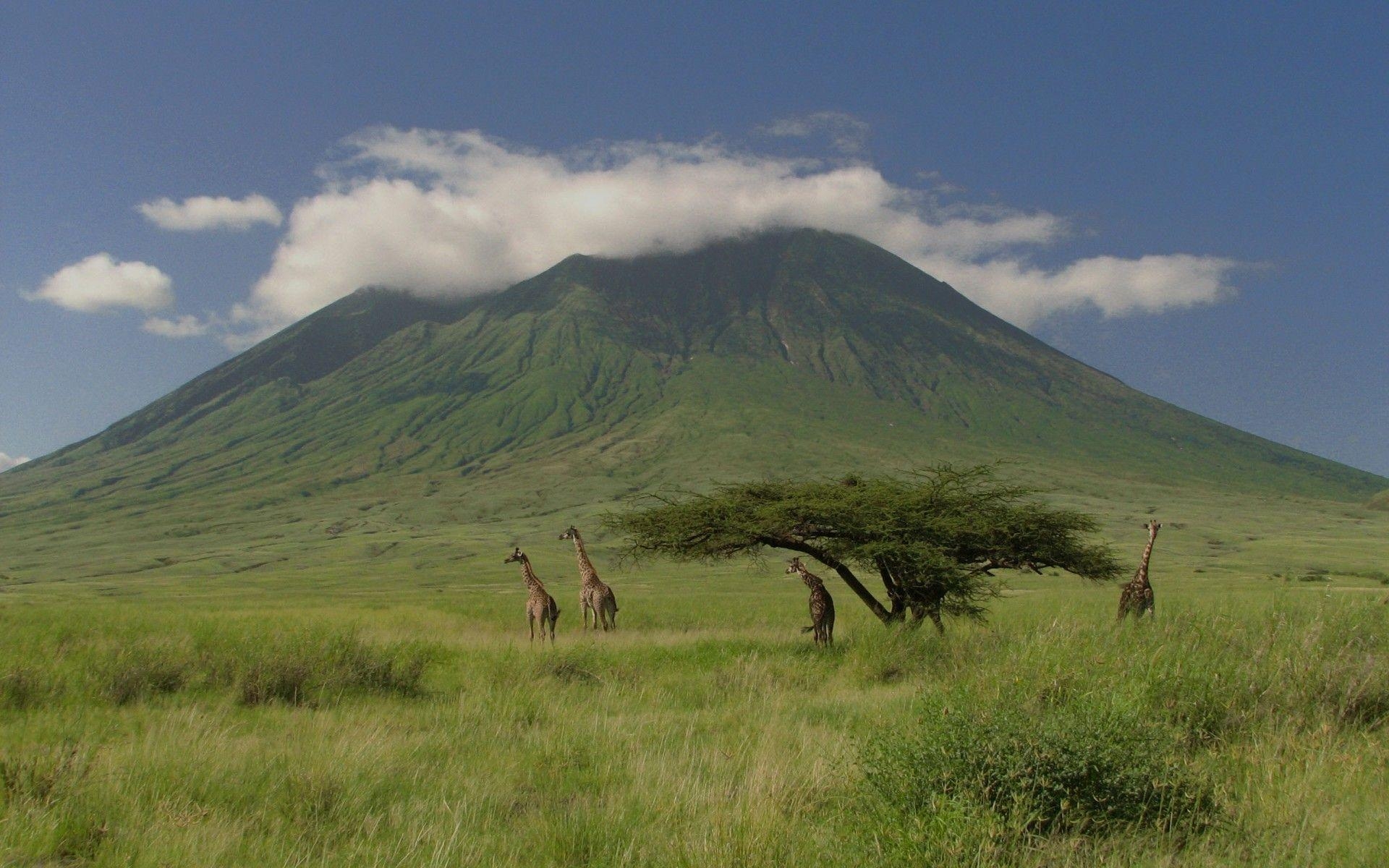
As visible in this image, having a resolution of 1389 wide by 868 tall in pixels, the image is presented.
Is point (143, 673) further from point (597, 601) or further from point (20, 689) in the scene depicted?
point (597, 601)

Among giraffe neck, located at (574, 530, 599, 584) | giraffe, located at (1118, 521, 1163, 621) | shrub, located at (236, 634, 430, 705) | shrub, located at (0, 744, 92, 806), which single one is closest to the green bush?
shrub, located at (0, 744, 92, 806)

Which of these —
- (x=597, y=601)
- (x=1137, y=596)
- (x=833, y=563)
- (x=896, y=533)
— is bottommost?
(x=597, y=601)

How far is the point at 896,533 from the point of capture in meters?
18.1

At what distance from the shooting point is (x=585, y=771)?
Result: 7.50 metres

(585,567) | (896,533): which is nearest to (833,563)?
(896,533)

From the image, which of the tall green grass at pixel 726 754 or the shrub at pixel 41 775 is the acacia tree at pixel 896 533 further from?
the shrub at pixel 41 775

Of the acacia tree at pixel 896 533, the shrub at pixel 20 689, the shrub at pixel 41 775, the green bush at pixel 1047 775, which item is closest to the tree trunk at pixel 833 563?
the acacia tree at pixel 896 533

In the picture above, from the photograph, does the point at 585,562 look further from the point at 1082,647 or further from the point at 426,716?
the point at 1082,647

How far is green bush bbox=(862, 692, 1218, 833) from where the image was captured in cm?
545

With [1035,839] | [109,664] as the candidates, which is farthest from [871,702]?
[109,664]

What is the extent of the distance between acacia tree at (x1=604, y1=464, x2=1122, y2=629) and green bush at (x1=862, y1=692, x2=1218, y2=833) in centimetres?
1070

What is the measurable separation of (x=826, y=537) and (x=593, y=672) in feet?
24.1

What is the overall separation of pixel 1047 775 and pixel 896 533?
1268 cm

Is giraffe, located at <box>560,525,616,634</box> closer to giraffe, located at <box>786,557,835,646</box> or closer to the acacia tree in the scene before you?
the acacia tree
